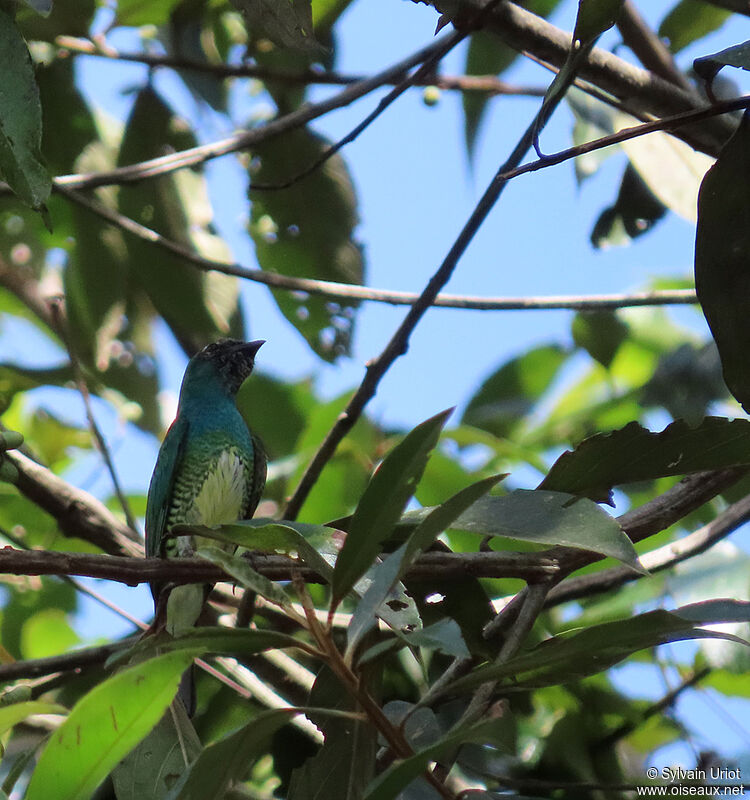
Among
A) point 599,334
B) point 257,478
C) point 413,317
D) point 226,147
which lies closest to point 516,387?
point 599,334

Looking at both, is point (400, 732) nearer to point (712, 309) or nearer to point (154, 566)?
point (154, 566)

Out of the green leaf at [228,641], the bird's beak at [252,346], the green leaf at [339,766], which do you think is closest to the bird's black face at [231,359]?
the bird's beak at [252,346]

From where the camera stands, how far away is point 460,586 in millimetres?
2188

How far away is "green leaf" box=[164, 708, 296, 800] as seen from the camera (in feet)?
4.72

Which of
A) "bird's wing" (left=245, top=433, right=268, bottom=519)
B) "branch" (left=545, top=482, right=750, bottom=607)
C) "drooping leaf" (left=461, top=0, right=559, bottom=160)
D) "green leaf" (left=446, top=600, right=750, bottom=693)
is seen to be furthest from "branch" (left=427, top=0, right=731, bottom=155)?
"bird's wing" (left=245, top=433, right=268, bottom=519)

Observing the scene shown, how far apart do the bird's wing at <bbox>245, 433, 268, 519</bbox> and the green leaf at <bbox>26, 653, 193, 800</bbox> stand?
249 centimetres

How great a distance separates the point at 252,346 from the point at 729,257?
265 cm

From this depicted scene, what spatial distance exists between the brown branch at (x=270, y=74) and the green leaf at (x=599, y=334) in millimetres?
874

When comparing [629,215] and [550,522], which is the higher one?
[629,215]

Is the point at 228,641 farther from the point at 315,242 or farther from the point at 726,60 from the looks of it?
the point at 315,242

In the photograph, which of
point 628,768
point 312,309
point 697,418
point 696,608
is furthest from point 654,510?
point 312,309

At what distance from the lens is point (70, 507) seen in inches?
122

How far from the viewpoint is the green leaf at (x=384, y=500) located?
4.82ft

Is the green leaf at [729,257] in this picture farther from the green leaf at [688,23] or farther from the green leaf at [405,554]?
the green leaf at [688,23]
